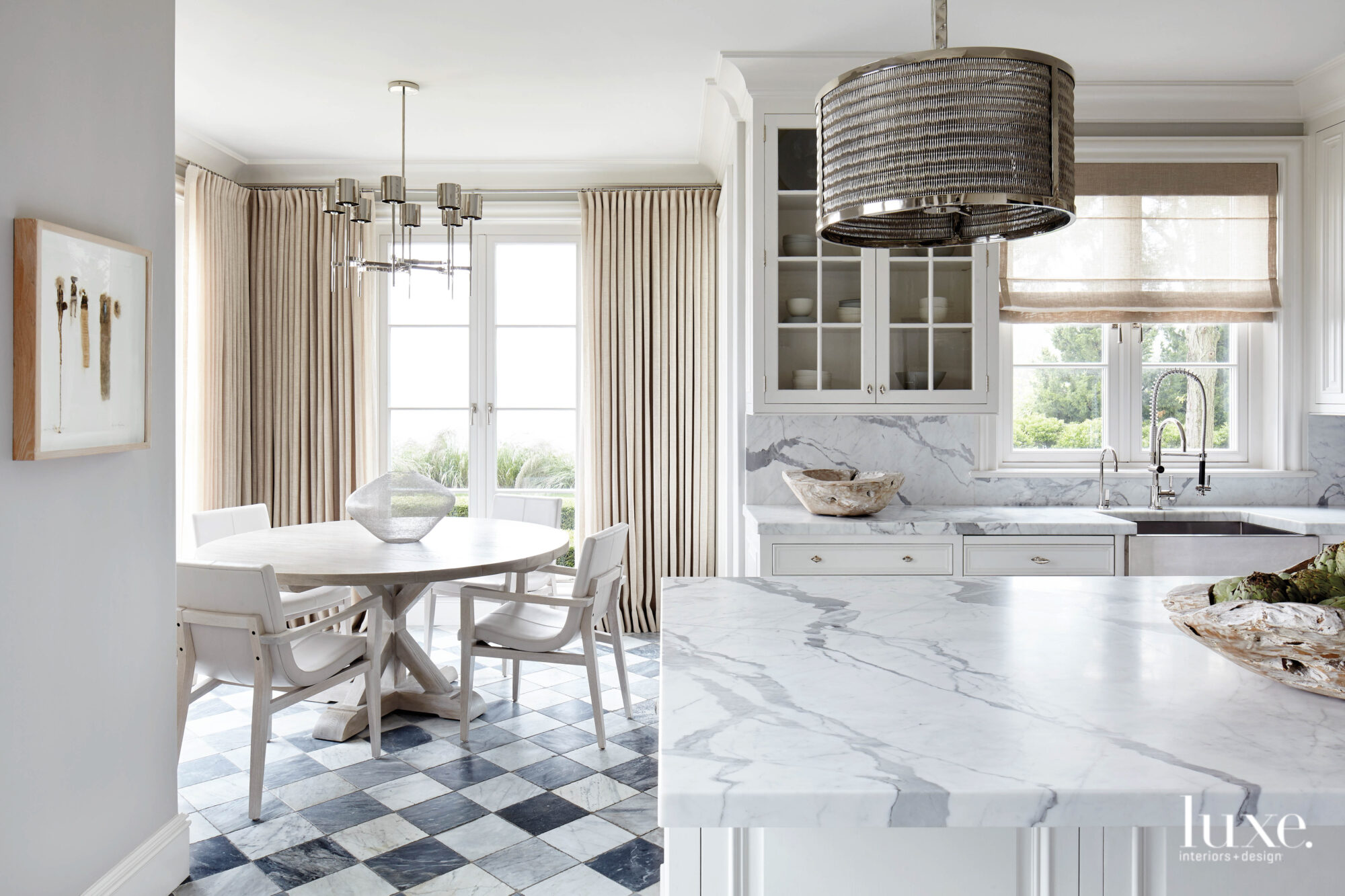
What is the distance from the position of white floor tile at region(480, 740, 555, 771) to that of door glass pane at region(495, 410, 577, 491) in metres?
1.88

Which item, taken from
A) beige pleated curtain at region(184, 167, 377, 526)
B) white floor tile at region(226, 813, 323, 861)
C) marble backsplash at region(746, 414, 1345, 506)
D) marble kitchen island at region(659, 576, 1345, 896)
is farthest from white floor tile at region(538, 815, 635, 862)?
beige pleated curtain at region(184, 167, 377, 526)

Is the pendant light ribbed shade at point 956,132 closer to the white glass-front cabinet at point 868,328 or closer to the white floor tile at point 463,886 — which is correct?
the white floor tile at point 463,886

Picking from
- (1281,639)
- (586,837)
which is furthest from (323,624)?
(1281,639)

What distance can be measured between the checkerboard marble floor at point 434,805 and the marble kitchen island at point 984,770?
123 centimetres

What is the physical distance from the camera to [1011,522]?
3068mm

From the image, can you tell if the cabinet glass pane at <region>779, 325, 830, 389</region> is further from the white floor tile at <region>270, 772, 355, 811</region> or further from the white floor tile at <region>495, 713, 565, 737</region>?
the white floor tile at <region>270, 772, 355, 811</region>

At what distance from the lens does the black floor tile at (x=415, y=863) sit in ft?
7.16

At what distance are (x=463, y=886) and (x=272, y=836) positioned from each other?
2.04 ft

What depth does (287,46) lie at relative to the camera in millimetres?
3055

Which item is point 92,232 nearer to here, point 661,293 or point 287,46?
point 287,46

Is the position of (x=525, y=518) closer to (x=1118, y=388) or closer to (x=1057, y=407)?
(x=1057, y=407)

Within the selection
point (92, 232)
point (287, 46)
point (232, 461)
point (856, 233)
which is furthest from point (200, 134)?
point (856, 233)

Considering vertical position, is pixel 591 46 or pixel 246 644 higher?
pixel 591 46

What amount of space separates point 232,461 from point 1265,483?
458 cm
